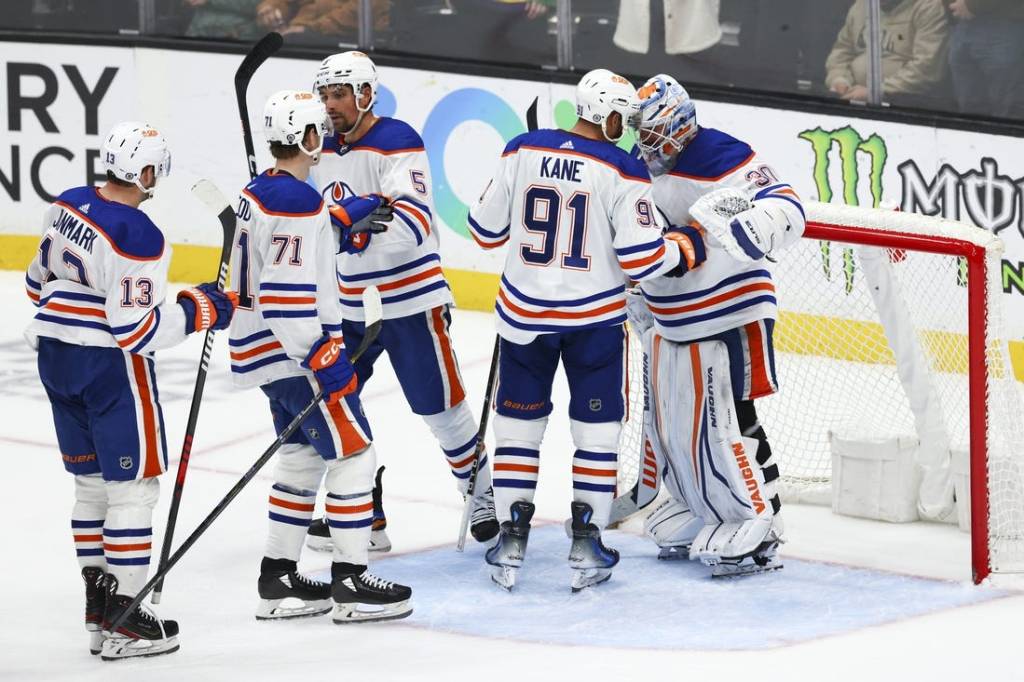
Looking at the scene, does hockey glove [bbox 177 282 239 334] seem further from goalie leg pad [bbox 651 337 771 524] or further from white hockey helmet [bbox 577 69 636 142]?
goalie leg pad [bbox 651 337 771 524]

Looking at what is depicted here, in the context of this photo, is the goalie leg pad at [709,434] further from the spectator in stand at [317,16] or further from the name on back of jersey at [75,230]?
the spectator in stand at [317,16]

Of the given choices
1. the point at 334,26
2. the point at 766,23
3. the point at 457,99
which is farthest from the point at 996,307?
the point at 334,26

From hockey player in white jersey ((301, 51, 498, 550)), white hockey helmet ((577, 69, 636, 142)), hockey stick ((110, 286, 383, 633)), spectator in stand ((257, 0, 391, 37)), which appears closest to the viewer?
hockey stick ((110, 286, 383, 633))

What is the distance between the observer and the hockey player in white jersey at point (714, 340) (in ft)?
15.1

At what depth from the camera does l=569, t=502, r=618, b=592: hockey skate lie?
4582 mm

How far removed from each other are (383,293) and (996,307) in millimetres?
1591

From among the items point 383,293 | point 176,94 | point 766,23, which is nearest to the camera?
point 383,293

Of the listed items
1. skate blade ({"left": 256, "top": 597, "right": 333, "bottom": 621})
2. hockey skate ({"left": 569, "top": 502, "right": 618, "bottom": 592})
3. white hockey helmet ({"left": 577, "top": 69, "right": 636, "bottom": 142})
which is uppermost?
white hockey helmet ({"left": 577, "top": 69, "right": 636, "bottom": 142})

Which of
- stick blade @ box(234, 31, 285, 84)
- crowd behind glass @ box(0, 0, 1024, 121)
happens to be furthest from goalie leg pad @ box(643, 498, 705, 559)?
crowd behind glass @ box(0, 0, 1024, 121)

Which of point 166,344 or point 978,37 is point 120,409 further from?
point 978,37

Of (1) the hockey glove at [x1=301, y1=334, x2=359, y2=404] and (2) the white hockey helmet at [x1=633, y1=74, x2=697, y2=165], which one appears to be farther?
(2) the white hockey helmet at [x1=633, y1=74, x2=697, y2=165]

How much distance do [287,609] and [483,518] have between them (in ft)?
2.53

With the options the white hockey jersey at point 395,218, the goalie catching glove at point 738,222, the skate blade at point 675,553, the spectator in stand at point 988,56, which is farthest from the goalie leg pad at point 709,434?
the spectator in stand at point 988,56

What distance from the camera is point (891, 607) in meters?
4.41
